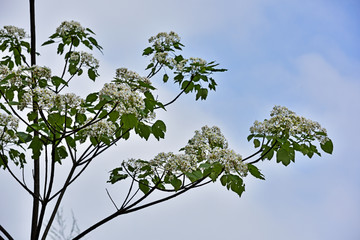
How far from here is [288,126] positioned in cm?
240

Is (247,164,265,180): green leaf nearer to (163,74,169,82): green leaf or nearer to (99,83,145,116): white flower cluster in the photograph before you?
(99,83,145,116): white flower cluster

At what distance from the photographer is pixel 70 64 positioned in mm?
3082

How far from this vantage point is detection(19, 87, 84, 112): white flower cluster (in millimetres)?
2047

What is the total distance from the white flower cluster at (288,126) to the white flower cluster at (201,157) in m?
0.35

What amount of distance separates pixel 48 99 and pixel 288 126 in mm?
1492

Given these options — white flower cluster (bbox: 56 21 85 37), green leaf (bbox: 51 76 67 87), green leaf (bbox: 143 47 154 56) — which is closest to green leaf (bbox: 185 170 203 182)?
green leaf (bbox: 51 76 67 87)

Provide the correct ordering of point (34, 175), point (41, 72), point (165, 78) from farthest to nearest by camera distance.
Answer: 1. point (165, 78)
2. point (34, 175)
3. point (41, 72)

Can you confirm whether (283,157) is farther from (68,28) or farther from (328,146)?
(68,28)

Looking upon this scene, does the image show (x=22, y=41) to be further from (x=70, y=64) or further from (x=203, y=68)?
(x=203, y=68)

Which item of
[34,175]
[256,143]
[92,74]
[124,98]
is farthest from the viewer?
[92,74]

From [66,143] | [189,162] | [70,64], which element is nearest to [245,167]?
[189,162]

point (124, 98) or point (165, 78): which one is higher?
point (165, 78)

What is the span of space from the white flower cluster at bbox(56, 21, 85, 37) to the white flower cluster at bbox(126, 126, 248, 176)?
1230mm

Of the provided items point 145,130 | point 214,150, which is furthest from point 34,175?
point 214,150
